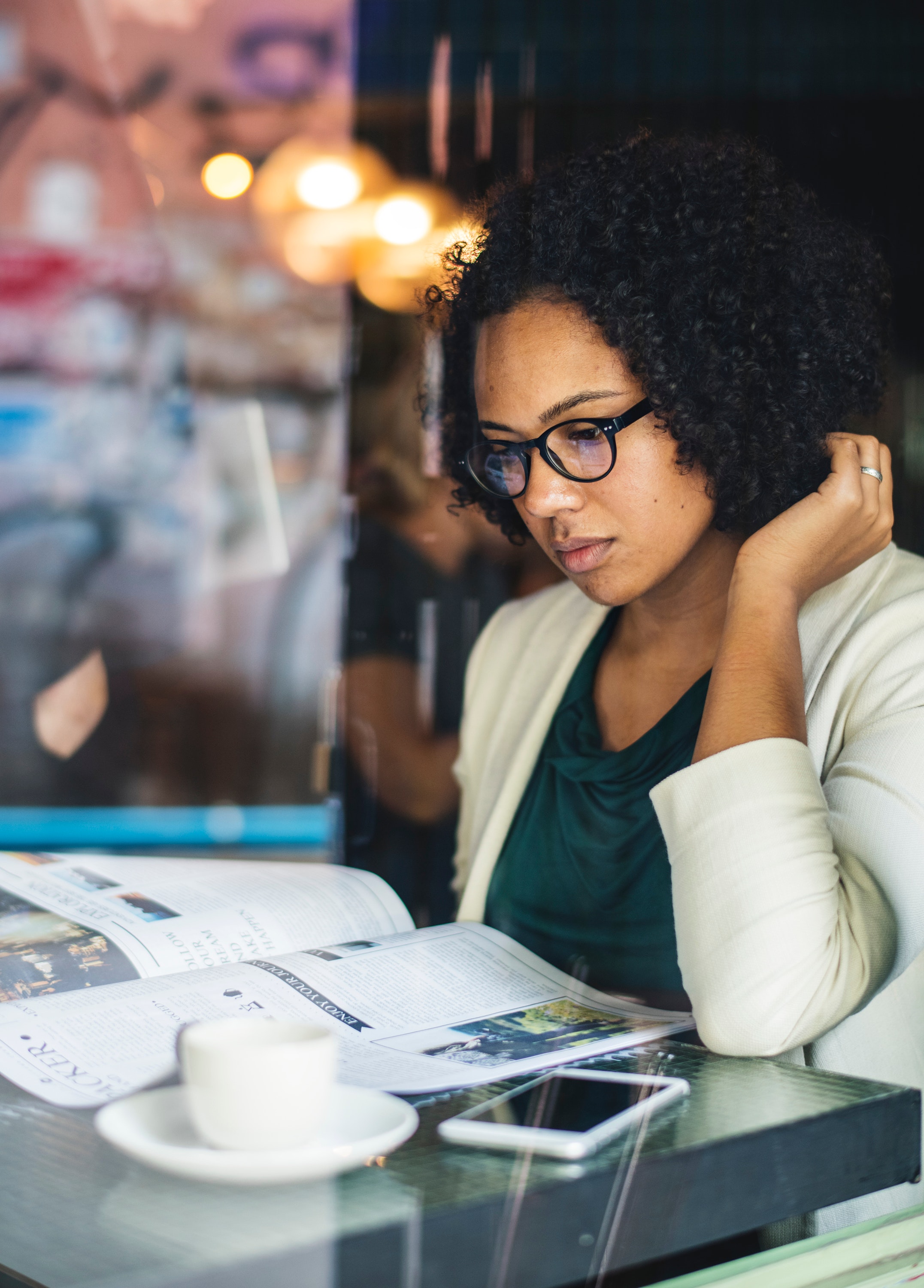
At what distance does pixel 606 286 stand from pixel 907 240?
0.22 m

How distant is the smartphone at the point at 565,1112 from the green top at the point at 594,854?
0.81 ft

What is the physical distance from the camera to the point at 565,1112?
512mm

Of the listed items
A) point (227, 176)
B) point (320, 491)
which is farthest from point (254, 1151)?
point (227, 176)

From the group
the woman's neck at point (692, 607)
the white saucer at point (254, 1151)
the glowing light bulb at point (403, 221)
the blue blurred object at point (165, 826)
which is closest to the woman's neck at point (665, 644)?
the woman's neck at point (692, 607)

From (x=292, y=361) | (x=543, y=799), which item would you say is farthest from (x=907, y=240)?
(x=292, y=361)

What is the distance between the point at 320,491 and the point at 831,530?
221 centimetres

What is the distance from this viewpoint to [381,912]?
0.85m

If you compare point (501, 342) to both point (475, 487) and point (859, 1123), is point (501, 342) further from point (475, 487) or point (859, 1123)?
point (859, 1123)

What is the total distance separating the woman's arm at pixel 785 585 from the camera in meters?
0.74

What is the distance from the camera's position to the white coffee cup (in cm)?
45

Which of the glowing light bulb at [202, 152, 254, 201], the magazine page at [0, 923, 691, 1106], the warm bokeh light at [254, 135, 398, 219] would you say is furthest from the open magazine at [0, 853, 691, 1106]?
the glowing light bulb at [202, 152, 254, 201]

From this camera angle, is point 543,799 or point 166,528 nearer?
point 543,799

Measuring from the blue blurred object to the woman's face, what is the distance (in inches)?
81.0

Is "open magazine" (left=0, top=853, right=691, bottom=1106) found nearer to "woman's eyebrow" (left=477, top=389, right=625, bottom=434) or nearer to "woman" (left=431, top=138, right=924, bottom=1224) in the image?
"woman" (left=431, top=138, right=924, bottom=1224)
